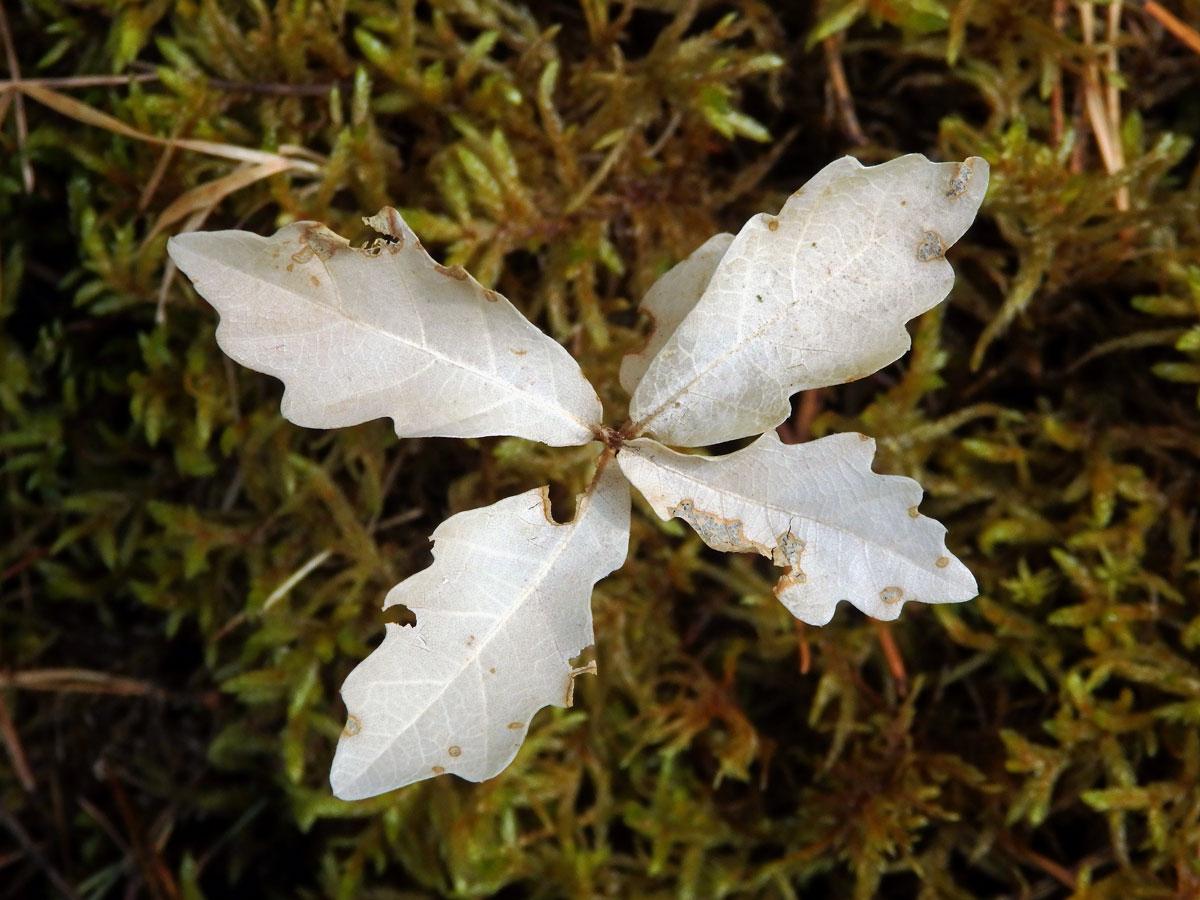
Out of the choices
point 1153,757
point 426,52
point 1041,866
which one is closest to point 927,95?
point 426,52

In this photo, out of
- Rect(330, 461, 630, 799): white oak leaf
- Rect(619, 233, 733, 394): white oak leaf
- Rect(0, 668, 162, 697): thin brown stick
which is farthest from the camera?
Rect(0, 668, 162, 697): thin brown stick

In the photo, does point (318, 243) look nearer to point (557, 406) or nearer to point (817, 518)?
point (557, 406)

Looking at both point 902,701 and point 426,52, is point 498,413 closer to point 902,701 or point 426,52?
point 426,52

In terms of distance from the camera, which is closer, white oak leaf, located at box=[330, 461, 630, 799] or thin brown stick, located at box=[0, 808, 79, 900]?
white oak leaf, located at box=[330, 461, 630, 799]

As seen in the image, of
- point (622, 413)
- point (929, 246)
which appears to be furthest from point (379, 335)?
point (929, 246)

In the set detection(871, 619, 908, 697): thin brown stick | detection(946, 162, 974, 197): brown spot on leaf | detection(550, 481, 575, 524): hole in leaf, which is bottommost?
detection(871, 619, 908, 697): thin brown stick

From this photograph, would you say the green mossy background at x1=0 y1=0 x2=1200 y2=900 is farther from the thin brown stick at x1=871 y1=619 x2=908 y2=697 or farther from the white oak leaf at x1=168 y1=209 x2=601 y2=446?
the white oak leaf at x1=168 y1=209 x2=601 y2=446

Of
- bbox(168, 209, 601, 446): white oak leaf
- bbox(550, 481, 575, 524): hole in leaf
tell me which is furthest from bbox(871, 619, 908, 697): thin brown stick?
bbox(168, 209, 601, 446): white oak leaf

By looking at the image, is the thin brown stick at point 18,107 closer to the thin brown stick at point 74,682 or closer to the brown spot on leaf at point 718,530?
the thin brown stick at point 74,682
